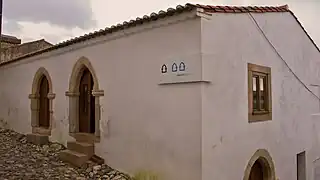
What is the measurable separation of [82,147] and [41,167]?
987 millimetres

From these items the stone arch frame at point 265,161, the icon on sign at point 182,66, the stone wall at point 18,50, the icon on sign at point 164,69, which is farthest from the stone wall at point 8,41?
the stone arch frame at point 265,161

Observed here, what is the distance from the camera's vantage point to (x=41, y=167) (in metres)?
7.89

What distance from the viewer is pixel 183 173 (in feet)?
20.0

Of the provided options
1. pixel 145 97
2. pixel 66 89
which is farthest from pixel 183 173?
pixel 66 89

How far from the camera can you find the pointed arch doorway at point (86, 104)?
905 cm

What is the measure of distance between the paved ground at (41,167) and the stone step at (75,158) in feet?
0.38

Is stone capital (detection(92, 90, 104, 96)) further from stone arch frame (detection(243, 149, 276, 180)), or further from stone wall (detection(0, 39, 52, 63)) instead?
stone wall (detection(0, 39, 52, 63))

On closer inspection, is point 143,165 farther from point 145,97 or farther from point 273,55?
point 273,55

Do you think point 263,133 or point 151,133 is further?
point 263,133

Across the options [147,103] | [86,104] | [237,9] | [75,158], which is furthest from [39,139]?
[237,9]

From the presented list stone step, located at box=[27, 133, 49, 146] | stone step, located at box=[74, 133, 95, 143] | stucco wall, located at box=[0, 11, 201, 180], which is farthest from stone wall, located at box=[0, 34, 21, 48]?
stone step, located at box=[74, 133, 95, 143]

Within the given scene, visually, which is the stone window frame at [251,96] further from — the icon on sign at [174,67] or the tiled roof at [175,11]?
the icon on sign at [174,67]

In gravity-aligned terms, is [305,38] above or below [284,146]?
above

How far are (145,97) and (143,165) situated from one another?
51.5 inches
